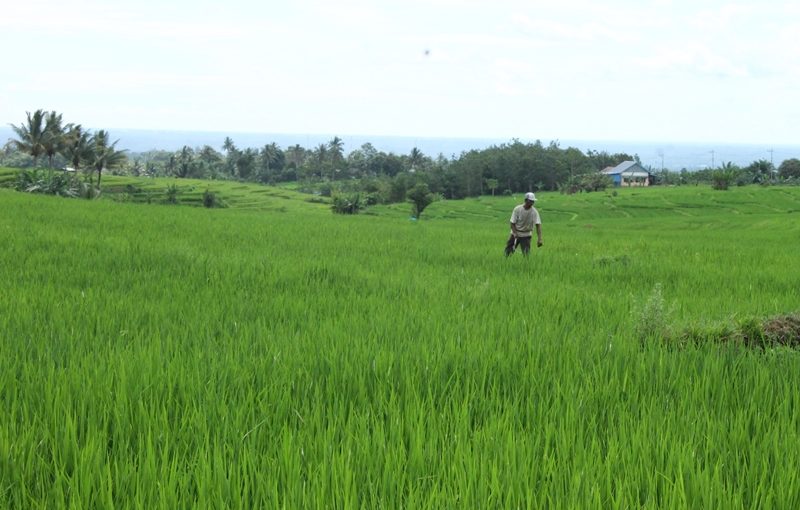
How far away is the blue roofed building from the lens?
9354 centimetres

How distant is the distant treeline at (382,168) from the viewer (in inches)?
2071

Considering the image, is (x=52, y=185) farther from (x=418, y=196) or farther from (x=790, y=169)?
(x=790, y=169)

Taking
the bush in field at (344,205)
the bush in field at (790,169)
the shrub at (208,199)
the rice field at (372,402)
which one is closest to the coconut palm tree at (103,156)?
the shrub at (208,199)

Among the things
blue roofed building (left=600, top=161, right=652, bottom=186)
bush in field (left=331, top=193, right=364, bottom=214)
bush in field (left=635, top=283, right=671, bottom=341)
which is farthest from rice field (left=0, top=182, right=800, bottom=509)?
Answer: blue roofed building (left=600, top=161, right=652, bottom=186)

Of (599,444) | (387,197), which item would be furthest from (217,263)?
(387,197)

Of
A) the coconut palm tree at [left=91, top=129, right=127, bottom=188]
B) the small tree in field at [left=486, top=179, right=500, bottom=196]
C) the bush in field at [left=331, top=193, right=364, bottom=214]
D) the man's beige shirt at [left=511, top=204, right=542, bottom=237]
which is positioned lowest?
the bush in field at [left=331, top=193, right=364, bottom=214]

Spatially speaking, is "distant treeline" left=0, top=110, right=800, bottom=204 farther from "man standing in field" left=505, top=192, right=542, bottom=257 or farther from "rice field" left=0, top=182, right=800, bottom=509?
"rice field" left=0, top=182, right=800, bottom=509

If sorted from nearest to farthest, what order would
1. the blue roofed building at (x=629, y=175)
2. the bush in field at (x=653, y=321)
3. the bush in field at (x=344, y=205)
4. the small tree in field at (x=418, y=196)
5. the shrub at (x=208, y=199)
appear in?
the bush in field at (x=653, y=321), the small tree in field at (x=418, y=196), the bush in field at (x=344, y=205), the shrub at (x=208, y=199), the blue roofed building at (x=629, y=175)

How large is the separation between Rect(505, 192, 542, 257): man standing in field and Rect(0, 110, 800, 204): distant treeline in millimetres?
48097

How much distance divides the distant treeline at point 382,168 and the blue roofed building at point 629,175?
74.1 inches

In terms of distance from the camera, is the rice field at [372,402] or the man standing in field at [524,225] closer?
the rice field at [372,402]

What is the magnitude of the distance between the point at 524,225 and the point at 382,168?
10389cm

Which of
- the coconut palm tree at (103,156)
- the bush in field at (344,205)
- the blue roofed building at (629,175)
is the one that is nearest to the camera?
the bush in field at (344,205)

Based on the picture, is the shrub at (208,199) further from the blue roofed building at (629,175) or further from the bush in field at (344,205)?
the blue roofed building at (629,175)
